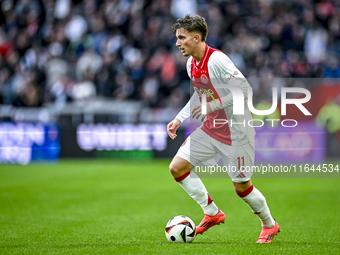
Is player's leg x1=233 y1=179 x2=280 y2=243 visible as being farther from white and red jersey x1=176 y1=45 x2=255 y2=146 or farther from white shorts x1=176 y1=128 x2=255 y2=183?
white and red jersey x1=176 y1=45 x2=255 y2=146

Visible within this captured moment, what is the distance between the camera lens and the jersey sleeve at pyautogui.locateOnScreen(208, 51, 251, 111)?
4395 millimetres

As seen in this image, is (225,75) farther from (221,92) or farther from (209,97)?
(209,97)

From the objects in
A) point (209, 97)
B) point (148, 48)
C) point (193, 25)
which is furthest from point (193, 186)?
point (148, 48)

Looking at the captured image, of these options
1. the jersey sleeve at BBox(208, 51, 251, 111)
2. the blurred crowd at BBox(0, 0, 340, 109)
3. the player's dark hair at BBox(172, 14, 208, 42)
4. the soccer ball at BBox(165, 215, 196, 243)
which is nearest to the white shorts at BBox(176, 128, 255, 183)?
the jersey sleeve at BBox(208, 51, 251, 111)

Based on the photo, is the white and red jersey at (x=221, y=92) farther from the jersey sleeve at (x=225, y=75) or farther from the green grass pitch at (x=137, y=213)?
the green grass pitch at (x=137, y=213)

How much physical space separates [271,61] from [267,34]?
1.48 meters

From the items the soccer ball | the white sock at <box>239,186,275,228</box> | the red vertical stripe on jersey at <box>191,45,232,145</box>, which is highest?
the red vertical stripe on jersey at <box>191,45,232,145</box>

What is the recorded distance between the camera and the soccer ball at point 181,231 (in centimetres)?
452

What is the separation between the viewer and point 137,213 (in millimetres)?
6625

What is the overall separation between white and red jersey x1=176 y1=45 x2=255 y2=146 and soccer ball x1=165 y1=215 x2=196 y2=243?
0.87 metres

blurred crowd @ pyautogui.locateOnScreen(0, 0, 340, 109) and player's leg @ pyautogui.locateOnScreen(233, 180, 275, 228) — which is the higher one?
blurred crowd @ pyautogui.locateOnScreen(0, 0, 340, 109)

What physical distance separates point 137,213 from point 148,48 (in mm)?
9700

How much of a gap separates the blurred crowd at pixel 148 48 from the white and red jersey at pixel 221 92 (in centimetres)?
820

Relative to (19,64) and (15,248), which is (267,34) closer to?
(19,64)
